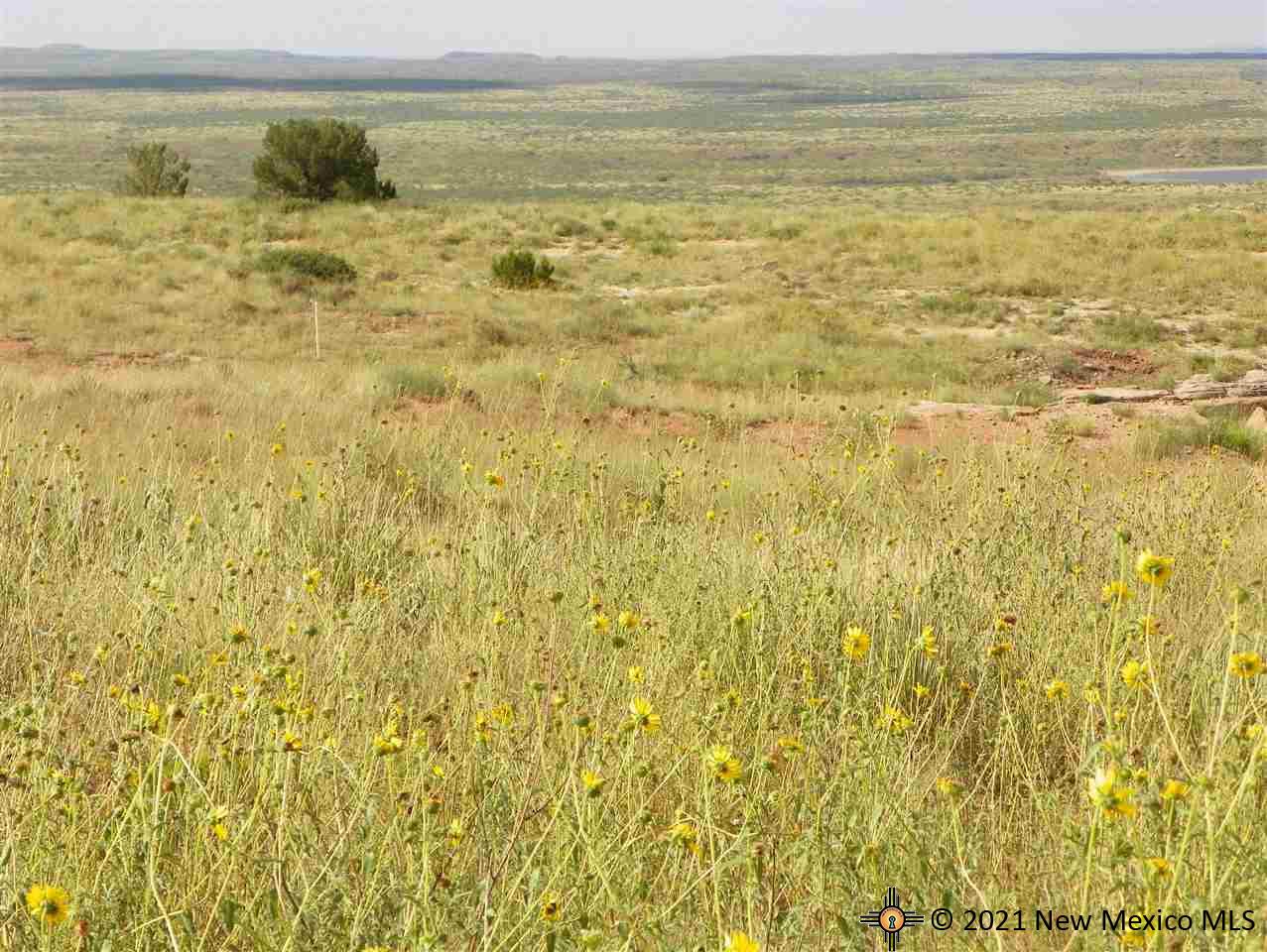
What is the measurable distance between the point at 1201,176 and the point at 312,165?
55.5 metres

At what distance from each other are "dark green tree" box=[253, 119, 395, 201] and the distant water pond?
47065mm

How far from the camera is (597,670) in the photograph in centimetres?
352

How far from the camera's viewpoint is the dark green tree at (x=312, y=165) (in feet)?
98.9

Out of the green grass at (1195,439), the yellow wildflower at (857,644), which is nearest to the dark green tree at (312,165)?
the green grass at (1195,439)

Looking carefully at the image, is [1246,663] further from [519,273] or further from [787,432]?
[519,273]

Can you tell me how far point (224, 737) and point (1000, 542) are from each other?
9.30ft

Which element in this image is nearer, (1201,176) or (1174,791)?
(1174,791)

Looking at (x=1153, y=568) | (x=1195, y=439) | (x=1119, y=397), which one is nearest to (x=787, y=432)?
(x=1195, y=439)

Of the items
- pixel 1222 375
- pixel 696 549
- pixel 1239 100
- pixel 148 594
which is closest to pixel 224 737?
pixel 148 594

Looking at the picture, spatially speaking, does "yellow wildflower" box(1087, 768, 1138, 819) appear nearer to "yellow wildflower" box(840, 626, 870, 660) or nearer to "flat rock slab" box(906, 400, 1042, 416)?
"yellow wildflower" box(840, 626, 870, 660)

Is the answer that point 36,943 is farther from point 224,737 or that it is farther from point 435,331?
point 435,331

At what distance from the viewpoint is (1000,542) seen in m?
4.48

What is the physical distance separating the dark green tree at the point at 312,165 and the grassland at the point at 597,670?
63.1 feet

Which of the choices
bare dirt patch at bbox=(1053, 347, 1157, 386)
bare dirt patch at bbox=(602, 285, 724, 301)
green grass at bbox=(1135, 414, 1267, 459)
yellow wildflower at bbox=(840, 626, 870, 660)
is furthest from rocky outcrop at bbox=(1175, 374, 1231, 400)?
yellow wildflower at bbox=(840, 626, 870, 660)
